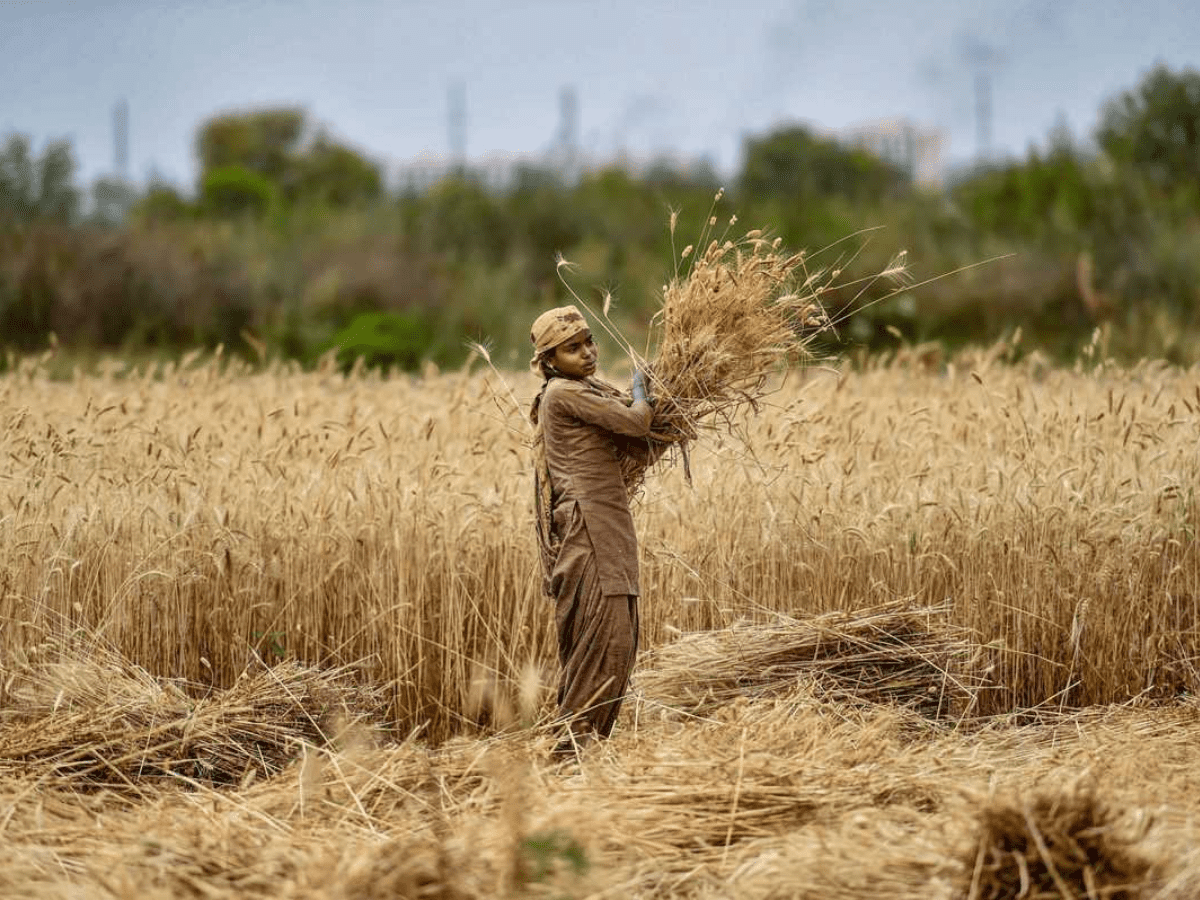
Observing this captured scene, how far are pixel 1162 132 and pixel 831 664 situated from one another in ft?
78.5

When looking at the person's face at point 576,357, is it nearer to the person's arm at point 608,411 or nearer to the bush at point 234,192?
the person's arm at point 608,411

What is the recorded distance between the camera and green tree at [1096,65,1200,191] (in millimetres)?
25062

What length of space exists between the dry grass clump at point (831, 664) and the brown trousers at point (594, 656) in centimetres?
58

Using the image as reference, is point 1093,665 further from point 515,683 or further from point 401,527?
point 401,527

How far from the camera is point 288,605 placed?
5.53 metres

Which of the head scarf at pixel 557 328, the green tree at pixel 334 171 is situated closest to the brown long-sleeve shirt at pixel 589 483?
the head scarf at pixel 557 328

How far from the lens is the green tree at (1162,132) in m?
25.1

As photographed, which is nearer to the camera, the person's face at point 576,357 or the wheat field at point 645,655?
the wheat field at point 645,655

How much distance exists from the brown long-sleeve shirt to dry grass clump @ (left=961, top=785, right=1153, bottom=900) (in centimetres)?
158

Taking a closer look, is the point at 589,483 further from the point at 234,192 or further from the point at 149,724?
the point at 234,192

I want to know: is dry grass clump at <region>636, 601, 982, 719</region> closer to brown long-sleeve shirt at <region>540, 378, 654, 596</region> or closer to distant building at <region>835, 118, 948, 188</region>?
brown long-sleeve shirt at <region>540, 378, 654, 596</region>

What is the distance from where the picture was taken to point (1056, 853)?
306 cm

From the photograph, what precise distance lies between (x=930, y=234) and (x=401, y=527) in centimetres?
2218

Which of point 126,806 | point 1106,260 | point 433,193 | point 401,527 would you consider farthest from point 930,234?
point 126,806
